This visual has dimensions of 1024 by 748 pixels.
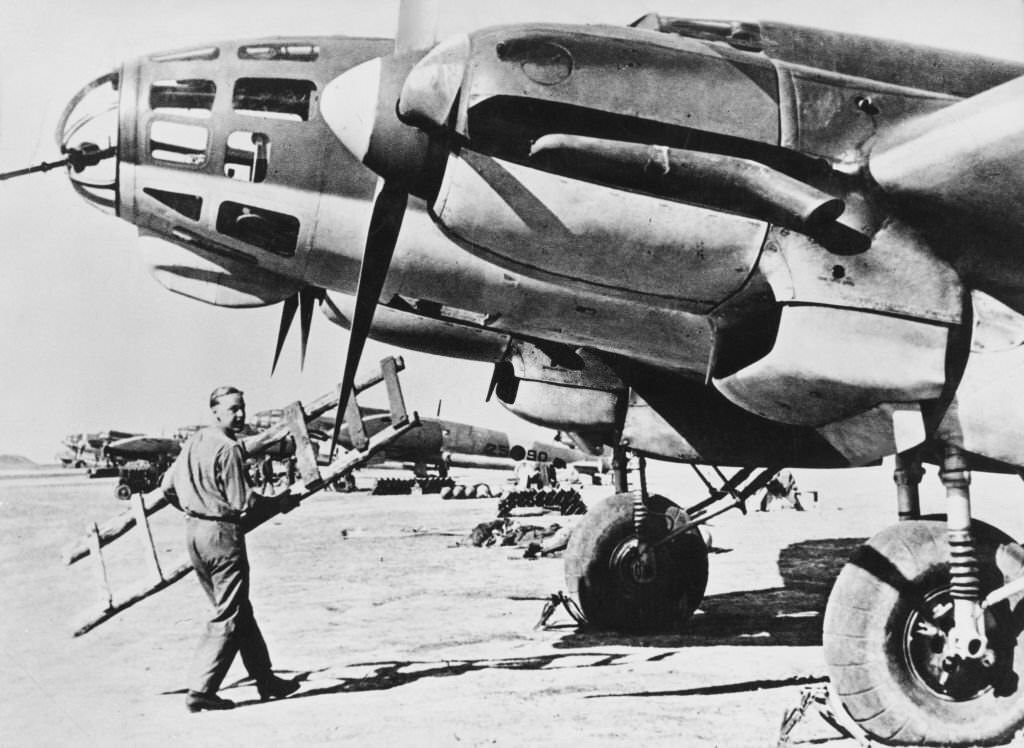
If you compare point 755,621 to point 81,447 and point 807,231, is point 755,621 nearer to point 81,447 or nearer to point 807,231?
point 807,231

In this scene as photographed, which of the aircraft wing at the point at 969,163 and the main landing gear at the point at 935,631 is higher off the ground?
the aircraft wing at the point at 969,163

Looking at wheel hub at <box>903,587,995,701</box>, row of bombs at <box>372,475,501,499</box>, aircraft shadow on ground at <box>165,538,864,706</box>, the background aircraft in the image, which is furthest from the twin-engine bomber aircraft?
the background aircraft

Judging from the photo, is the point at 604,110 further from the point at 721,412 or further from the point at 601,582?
the point at 601,582

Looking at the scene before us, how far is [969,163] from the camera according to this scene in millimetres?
5023

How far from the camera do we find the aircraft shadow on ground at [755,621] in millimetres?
8016

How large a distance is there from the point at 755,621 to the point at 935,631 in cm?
388

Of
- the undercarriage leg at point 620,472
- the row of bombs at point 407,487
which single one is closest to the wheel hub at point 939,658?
the undercarriage leg at point 620,472

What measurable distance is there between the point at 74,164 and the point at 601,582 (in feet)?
17.4

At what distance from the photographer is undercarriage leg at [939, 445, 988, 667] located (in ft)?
16.6

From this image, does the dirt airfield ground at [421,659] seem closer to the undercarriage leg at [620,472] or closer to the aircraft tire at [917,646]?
the aircraft tire at [917,646]

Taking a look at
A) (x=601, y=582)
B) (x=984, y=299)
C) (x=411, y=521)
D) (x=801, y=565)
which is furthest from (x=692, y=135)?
(x=411, y=521)

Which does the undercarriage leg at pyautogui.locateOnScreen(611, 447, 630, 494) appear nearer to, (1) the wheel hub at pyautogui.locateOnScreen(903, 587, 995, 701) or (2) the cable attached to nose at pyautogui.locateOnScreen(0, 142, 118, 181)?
(1) the wheel hub at pyautogui.locateOnScreen(903, 587, 995, 701)

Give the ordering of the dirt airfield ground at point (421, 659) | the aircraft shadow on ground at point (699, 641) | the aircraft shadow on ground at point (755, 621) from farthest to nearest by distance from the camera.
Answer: the aircraft shadow on ground at point (755, 621)
the aircraft shadow on ground at point (699, 641)
the dirt airfield ground at point (421, 659)

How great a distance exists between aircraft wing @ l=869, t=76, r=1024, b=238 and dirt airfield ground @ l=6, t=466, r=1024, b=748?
286cm
